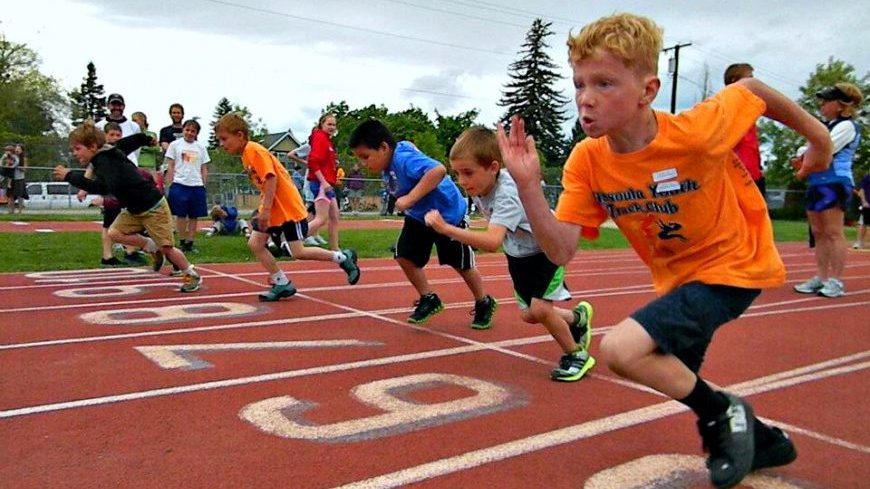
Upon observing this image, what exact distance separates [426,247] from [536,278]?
5.48ft

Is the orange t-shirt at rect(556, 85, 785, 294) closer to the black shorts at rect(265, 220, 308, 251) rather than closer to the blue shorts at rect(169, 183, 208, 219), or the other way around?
the black shorts at rect(265, 220, 308, 251)

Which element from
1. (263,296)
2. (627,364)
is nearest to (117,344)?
(263,296)

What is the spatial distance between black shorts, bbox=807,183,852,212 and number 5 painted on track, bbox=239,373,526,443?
5.38 metres

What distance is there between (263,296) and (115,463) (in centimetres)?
411

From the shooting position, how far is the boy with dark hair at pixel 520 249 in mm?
4391

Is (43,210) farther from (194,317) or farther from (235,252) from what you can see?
(194,317)

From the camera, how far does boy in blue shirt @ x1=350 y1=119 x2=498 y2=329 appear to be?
5.85 metres

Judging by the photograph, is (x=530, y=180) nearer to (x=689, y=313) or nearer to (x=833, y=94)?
(x=689, y=313)

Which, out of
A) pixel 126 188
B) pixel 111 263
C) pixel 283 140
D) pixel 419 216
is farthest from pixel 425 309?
pixel 283 140

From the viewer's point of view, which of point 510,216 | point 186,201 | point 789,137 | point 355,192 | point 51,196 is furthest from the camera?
point 789,137

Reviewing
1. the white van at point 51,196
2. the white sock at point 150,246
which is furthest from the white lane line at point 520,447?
the white van at point 51,196

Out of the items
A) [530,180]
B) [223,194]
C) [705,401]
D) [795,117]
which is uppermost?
[795,117]

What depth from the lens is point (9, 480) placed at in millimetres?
2688

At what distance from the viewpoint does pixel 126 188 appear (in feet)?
24.7
